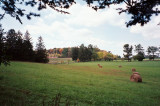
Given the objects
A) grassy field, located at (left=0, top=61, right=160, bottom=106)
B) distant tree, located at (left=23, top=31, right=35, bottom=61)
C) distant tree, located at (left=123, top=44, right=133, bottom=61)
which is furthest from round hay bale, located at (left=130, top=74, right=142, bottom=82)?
distant tree, located at (left=123, top=44, right=133, bottom=61)

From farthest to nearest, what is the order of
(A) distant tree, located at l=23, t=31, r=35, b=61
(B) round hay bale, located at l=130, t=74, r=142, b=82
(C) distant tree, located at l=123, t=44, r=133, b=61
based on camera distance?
(C) distant tree, located at l=123, t=44, r=133, b=61 → (A) distant tree, located at l=23, t=31, r=35, b=61 → (B) round hay bale, located at l=130, t=74, r=142, b=82

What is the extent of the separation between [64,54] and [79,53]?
7104 centimetres

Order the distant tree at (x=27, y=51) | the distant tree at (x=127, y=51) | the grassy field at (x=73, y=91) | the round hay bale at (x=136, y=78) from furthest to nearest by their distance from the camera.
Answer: the distant tree at (x=127, y=51), the distant tree at (x=27, y=51), the round hay bale at (x=136, y=78), the grassy field at (x=73, y=91)

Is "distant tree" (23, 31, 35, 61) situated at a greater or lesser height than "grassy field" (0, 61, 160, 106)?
greater

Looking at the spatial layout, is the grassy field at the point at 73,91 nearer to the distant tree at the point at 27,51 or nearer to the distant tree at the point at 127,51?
the distant tree at the point at 27,51

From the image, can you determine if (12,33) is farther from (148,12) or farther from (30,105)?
(148,12)

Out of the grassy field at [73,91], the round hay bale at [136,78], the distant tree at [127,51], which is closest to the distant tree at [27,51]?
the grassy field at [73,91]

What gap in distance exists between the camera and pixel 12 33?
56.2 meters

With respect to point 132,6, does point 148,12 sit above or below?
below

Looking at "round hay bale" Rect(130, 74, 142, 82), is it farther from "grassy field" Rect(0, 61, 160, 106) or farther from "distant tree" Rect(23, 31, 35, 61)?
"distant tree" Rect(23, 31, 35, 61)

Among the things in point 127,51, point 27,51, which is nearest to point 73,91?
point 27,51

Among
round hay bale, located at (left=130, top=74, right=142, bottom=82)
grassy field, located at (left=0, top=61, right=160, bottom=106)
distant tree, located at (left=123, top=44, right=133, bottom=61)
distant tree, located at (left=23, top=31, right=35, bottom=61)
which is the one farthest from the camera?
distant tree, located at (left=123, top=44, right=133, bottom=61)

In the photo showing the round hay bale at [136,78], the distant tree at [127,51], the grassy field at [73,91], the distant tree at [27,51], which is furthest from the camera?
the distant tree at [127,51]

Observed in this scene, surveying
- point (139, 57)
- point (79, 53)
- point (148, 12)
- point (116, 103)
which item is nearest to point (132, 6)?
point (148, 12)
